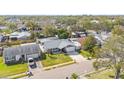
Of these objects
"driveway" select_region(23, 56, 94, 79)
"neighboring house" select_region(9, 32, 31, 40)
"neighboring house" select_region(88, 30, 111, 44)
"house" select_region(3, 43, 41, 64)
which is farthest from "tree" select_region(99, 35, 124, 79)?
"neighboring house" select_region(9, 32, 31, 40)

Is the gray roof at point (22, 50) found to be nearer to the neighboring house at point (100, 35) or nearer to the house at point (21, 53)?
the house at point (21, 53)

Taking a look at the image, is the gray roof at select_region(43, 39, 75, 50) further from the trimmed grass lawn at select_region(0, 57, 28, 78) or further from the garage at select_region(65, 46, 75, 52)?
the trimmed grass lawn at select_region(0, 57, 28, 78)

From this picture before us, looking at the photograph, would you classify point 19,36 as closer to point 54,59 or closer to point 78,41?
point 54,59

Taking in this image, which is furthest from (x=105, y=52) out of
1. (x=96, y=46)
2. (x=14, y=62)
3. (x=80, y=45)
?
(x=14, y=62)
